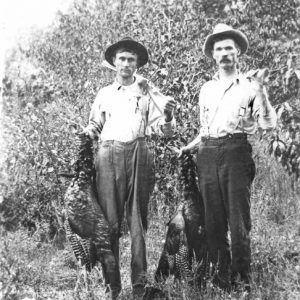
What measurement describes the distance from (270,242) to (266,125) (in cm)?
136

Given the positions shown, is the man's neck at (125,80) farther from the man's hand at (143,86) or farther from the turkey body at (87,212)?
the turkey body at (87,212)

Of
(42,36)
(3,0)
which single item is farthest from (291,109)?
(42,36)

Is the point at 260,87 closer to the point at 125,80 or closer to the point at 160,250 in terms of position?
the point at 125,80

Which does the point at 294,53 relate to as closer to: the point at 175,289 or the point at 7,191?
the point at 175,289

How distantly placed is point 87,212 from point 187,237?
2.65 ft

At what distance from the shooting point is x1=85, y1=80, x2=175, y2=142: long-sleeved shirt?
12.7 ft

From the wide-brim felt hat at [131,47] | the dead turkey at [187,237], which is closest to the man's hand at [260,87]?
the dead turkey at [187,237]

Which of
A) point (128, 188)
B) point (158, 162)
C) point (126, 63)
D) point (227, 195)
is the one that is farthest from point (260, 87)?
point (158, 162)

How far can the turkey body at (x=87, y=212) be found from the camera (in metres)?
3.89

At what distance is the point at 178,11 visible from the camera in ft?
Result: 19.6

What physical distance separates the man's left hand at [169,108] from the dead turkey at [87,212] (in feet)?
2.11

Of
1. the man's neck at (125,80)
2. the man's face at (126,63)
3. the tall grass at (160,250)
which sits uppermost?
the man's face at (126,63)

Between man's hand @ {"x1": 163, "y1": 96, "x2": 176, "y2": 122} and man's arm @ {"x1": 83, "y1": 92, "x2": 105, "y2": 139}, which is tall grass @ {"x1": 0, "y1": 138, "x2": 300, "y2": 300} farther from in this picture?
man's hand @ {"x1": 163, "y1": 96, "x2": 176, "y2": 122}

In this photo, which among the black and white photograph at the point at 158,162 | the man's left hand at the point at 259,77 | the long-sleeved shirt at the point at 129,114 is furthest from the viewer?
the long-sleeved shirt at the point at 129,114
